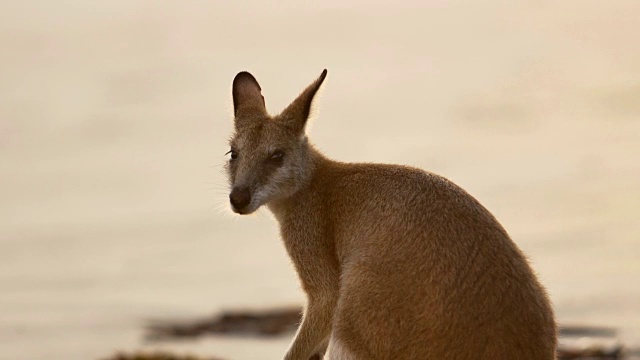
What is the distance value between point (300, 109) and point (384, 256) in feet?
9.21

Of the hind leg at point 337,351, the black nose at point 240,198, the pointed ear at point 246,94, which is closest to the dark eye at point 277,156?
the black nose at point 240,198

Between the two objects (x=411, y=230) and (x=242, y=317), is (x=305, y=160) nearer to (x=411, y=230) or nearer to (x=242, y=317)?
(x=411, y=230)

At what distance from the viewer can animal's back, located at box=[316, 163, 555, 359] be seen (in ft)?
49.2

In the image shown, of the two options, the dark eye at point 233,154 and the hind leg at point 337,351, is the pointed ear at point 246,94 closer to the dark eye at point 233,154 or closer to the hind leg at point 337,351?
the dark eye at point 233,154

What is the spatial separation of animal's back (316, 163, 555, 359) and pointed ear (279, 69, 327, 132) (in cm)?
169

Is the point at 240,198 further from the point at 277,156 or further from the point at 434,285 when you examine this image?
the point at 434,285

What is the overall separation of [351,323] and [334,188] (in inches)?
93.2

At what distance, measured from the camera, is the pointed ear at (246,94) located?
61.7ft

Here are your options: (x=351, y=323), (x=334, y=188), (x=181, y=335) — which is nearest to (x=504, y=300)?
(x=351, y=323)

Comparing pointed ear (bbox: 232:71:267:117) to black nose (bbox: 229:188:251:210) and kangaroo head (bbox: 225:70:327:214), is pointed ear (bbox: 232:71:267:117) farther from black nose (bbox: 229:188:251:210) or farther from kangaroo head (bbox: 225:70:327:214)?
black nose (bbox: 229:188:251:210)

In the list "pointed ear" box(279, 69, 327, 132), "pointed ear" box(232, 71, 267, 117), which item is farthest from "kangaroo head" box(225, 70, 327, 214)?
"pointed ear" box(232, 71, 267, 117)

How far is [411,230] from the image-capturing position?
629 inches

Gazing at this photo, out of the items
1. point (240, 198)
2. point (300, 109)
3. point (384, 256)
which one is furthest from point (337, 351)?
point (300, 109)

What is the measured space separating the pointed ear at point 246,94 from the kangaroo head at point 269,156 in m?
0.24
